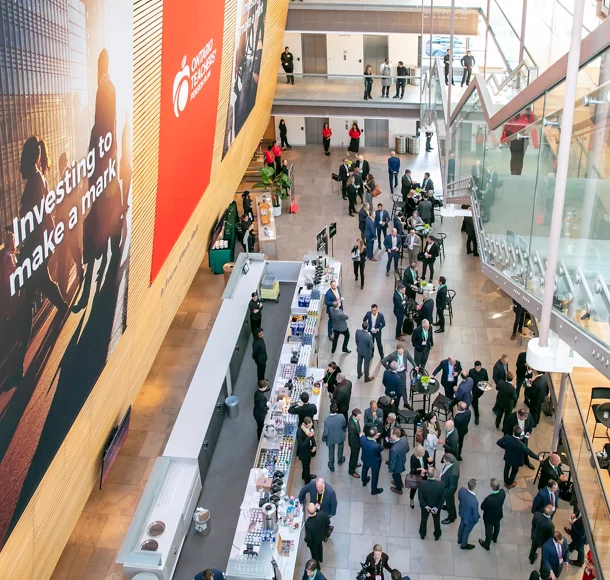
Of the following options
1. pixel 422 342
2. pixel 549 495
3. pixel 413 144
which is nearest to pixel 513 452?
pixel 549 495

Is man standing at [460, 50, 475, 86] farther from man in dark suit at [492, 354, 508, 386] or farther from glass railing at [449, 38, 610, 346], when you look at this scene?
man in dark suit at [492, 354, 508, 386]

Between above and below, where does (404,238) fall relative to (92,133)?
below

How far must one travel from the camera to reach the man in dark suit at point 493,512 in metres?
10.1

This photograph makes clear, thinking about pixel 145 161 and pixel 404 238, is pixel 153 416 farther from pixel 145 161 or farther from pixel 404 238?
pixel 404 238

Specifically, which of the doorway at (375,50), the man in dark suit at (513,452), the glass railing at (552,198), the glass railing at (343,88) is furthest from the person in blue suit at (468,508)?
the doorway at (375,50)

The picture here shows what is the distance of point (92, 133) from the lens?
7.80 m

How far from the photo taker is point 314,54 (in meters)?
25.0

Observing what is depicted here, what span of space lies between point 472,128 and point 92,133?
755 centimetres

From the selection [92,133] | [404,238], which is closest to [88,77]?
[92,133]

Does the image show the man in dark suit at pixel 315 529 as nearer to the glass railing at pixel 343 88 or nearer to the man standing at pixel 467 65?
the man standing at pixel 467 65

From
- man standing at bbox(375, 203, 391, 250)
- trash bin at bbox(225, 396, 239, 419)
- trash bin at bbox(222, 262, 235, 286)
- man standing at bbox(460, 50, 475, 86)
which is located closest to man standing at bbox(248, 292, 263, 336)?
trash bin at bbox(225, 396, 239, 419)

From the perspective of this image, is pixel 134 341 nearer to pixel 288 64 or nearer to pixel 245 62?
pixel 245 62

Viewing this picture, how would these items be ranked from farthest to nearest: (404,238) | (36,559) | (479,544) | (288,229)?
(288,229), (404,238), (479,544), (36,559)

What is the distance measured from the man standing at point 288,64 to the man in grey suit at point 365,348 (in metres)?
12.0
